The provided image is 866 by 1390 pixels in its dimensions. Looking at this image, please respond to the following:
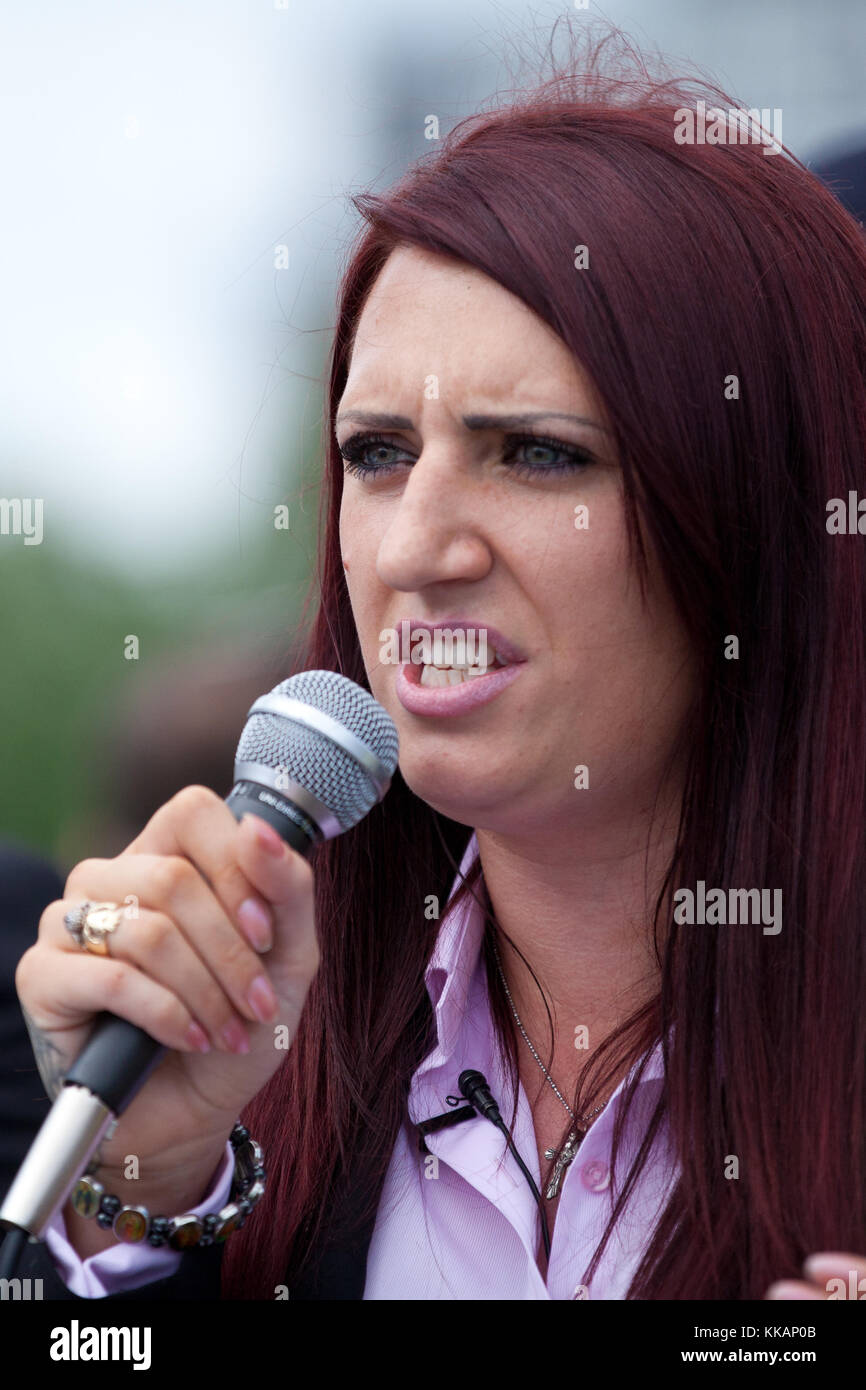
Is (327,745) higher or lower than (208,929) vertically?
higher

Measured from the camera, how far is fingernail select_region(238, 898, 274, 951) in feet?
4.33

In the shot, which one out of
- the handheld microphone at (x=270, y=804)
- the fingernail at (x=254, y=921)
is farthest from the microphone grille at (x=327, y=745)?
the fingernail at (x=254, y=921)

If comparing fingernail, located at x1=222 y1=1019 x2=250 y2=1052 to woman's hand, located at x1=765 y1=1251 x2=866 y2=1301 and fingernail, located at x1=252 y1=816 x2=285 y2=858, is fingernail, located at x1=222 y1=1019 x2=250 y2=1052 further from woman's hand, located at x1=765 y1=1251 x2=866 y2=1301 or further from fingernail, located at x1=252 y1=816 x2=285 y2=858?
woman's hand, located at x1=765 y1=1251 x2=866 y2=1301

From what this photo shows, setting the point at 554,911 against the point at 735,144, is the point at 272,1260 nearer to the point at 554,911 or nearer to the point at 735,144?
the point at 554,911

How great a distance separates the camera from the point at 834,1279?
4.34 ft

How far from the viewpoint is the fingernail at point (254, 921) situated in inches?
52.0

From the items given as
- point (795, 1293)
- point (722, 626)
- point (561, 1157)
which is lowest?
point (795, 1293)

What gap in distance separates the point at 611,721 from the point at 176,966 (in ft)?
2.35

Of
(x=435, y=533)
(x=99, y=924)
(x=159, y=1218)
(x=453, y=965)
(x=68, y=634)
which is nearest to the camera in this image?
(x=99, y=924)

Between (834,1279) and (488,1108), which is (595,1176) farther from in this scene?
(834,1279)

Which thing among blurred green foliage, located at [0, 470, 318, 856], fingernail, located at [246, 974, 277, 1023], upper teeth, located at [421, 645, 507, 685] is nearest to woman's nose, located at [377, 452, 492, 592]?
upper teeth, located at [421, 645, 507, 685]

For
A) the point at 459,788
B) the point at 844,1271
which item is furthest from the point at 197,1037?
the point at 844,1271

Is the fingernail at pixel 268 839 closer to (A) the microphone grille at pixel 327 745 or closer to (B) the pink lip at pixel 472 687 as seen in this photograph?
(A) the microphone grille at pixel 327 745

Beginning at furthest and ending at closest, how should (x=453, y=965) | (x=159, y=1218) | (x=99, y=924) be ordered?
(x=453, y=965), (x=159, y=1218), (x=99, y=924)
